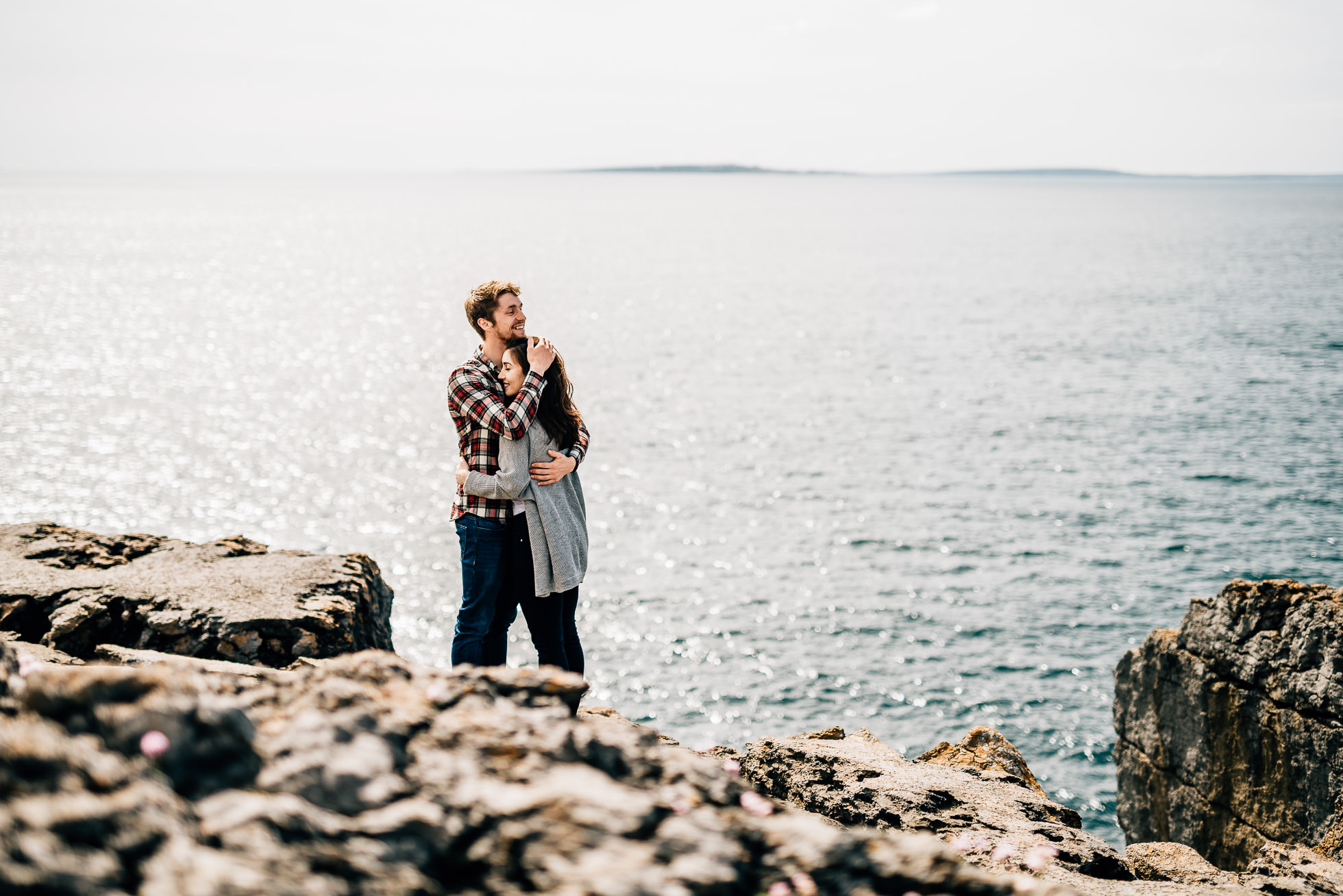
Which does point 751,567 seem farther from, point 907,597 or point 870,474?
A: point 870,474

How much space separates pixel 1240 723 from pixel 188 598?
1291cm

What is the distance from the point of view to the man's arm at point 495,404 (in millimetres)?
5898

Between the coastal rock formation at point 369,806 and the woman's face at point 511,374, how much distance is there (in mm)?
2982

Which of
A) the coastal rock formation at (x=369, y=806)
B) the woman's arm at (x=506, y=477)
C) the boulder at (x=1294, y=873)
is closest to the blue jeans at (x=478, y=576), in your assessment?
the woman's arm at (x=506, y=477)

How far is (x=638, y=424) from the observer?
48250 millimetres

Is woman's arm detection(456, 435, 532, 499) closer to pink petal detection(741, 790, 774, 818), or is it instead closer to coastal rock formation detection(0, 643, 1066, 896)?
coastal rock formation detection(0, 643, 1066, 896)

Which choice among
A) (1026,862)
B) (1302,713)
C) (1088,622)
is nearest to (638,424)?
(1088,622)

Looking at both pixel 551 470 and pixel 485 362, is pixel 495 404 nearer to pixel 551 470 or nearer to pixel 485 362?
pixel 485 362

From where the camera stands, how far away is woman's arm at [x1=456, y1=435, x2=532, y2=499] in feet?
19.5

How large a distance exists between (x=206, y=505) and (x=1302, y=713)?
37.9m

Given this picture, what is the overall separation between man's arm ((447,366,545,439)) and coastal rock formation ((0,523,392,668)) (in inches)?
119

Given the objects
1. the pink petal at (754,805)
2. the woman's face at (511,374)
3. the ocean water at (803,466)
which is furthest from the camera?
the ocean water at (803,466)

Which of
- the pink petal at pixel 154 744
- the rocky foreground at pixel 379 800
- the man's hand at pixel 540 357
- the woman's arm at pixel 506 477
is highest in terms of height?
the man's hand at pixel 540 357

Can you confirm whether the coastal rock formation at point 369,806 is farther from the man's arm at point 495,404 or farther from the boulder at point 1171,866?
the boulder at point 1171,866
